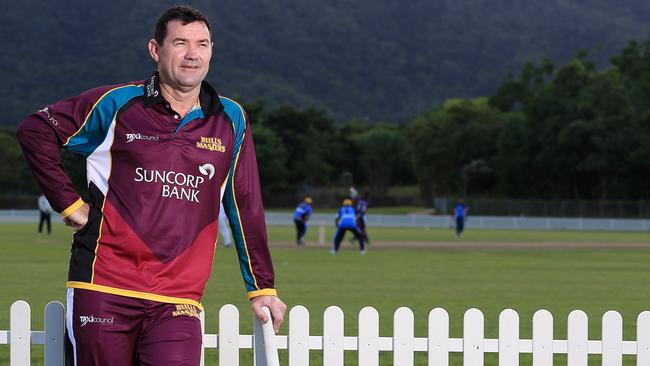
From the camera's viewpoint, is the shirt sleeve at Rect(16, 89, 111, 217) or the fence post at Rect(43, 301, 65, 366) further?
the fence post at Rect(43, 301, 65, 366)

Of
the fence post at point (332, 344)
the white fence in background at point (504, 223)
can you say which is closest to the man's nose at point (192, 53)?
the fence post at point (332, 344)

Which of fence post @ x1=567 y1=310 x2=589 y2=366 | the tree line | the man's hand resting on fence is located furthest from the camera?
the tree line

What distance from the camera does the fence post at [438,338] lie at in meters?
6.48

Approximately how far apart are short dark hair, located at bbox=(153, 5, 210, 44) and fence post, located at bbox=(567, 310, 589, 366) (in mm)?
2803

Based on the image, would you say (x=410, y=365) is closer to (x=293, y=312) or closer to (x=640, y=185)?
(x=293, y=312)

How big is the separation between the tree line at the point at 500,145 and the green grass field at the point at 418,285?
63061 mm

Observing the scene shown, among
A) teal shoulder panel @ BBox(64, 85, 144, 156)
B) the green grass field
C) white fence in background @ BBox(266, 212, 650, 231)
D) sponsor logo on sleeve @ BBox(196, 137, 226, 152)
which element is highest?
teal shoulder panel @ BBox(64, 85, 144, 156)

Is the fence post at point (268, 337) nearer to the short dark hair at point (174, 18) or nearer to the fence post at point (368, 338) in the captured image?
the fence post at point (368, 338)

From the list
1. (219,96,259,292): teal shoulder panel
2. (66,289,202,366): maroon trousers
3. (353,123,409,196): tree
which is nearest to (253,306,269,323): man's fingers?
(219,96,259,292): teal shoulder panel

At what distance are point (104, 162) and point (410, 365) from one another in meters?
2.29

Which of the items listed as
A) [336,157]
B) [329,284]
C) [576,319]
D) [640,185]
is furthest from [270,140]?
[576,319]

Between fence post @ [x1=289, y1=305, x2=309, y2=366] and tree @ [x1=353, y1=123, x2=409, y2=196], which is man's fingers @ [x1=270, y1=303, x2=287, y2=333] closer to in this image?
fence post @ [x1=289, y1=305, x2=309, y2=366]

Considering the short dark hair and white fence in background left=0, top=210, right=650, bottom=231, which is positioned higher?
the short dark hair

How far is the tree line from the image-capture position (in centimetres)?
9538
